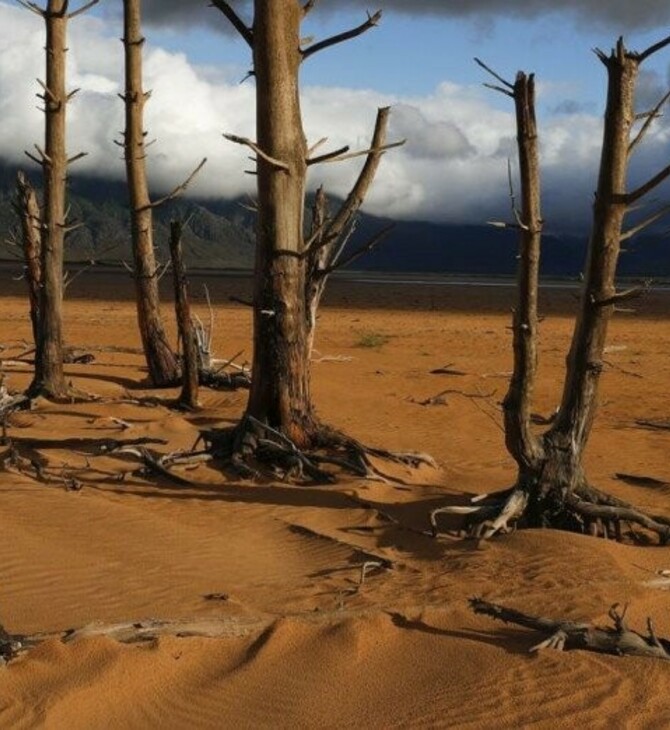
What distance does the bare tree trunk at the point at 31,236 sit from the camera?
12.7 meters

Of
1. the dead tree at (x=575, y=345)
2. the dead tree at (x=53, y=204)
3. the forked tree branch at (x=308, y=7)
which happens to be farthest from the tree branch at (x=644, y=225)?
the dead tree at (x=53, y=204)

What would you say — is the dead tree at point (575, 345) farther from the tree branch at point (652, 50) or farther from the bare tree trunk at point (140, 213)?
the bare tree trunk at point (140, 213)

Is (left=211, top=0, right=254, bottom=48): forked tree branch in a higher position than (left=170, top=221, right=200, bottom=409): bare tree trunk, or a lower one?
higher

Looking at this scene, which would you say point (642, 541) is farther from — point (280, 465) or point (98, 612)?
point (98, 612)

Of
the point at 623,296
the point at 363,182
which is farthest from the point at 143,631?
the point at 363,182

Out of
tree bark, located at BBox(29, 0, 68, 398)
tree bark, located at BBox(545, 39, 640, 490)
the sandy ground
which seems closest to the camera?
the sandy ground

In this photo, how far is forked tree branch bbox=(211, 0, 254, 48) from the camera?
838 centimetres

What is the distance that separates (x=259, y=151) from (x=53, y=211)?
15.0 ft

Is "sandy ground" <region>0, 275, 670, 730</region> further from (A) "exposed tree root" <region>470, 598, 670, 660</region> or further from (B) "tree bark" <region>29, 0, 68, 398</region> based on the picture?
(B) "tree bark" <region>29, 0, 68, 398</region>

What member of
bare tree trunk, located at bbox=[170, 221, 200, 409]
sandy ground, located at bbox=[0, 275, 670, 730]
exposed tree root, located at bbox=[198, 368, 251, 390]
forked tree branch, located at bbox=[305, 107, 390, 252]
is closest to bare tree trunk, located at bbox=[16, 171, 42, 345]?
bare tree trunk, located at bbox=[170, 221, 200, 409]

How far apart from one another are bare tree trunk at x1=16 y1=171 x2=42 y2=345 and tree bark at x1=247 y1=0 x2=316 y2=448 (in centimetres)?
493

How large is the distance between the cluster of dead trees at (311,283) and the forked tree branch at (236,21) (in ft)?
0.04

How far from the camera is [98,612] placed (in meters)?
5.36

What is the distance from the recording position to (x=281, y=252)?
837 cm
